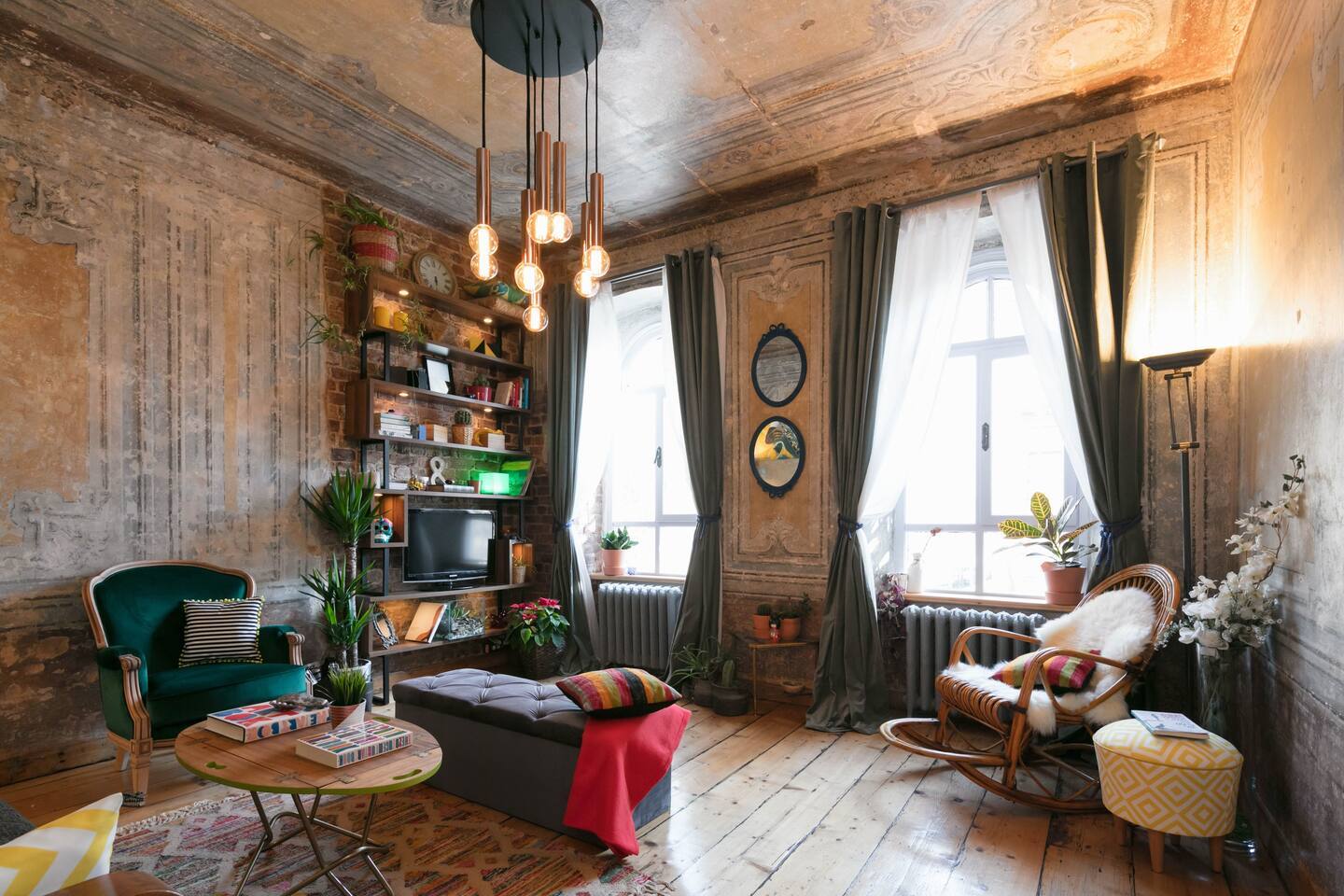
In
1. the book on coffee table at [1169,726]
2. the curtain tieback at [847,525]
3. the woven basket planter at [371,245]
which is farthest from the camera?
the woven basket planter at [371,245]

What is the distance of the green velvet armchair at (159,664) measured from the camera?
3191 mm

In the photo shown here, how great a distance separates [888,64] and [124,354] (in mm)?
4263

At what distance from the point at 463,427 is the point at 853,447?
2.89 meters

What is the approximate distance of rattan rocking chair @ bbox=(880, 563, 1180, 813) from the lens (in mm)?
3068

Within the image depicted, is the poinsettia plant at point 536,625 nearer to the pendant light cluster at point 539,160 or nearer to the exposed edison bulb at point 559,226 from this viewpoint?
the pendant light cluster at point 539,160

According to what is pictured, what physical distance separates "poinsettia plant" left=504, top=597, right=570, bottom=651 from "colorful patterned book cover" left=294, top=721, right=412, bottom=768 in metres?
2.85

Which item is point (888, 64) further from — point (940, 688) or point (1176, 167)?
point (940, 688)

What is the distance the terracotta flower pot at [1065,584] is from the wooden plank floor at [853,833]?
117 centimetres

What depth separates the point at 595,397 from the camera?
5.89m

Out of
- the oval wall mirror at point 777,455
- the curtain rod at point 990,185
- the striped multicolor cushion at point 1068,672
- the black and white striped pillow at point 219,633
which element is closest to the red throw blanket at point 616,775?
the striped multicolor cushion at point 1068,672

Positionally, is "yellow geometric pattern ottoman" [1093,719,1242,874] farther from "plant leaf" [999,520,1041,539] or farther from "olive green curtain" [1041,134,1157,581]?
"plant leaf" [999,520,1041,539]

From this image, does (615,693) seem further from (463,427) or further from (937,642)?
(463,427)

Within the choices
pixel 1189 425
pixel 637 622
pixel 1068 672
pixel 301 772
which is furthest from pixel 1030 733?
pixel 637 622

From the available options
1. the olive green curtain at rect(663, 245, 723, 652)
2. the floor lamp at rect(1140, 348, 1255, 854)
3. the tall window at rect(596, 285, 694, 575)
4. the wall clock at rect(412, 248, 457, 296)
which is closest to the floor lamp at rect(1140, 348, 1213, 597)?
the floor lamp at rect(1140, 348, 1255, 854)
